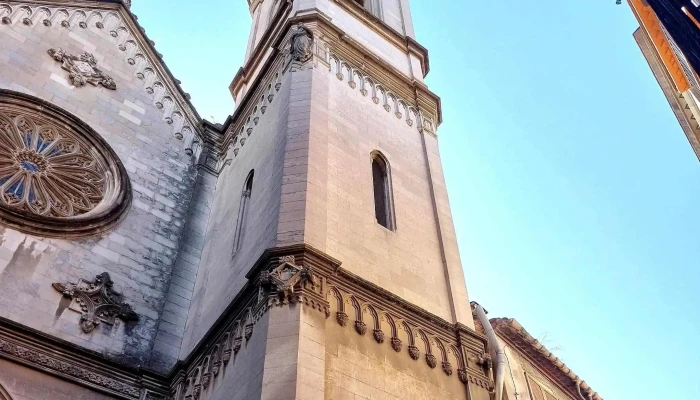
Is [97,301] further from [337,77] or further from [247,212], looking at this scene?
[337,77]

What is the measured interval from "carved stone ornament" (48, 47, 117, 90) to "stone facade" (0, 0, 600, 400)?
4 centimetres

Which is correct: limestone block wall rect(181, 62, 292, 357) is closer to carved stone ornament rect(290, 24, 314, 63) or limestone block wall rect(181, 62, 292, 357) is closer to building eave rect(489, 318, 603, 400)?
carved stone ornament rect(290, 24, 314, 63)

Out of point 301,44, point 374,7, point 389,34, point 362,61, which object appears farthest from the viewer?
point 374,7

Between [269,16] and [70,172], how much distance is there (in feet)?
31.2

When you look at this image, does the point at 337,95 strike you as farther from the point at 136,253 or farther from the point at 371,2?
the point at 371,2

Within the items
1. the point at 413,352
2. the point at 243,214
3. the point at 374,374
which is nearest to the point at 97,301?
the point at 243,214

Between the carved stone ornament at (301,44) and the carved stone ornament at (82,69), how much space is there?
409cm

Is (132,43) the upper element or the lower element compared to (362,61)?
upper

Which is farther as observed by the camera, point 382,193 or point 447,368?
point 382,193

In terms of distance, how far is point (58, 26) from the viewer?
1415 cm

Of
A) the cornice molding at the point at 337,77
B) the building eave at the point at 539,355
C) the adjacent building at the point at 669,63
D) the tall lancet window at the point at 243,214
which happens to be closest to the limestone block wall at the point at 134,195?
the cornice molding at the point at 337,77

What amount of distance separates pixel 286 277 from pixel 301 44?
633cm

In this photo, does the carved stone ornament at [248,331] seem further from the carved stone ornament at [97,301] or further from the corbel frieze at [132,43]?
the corbel frieze at [132,43]

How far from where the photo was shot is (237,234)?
36.9 ft
